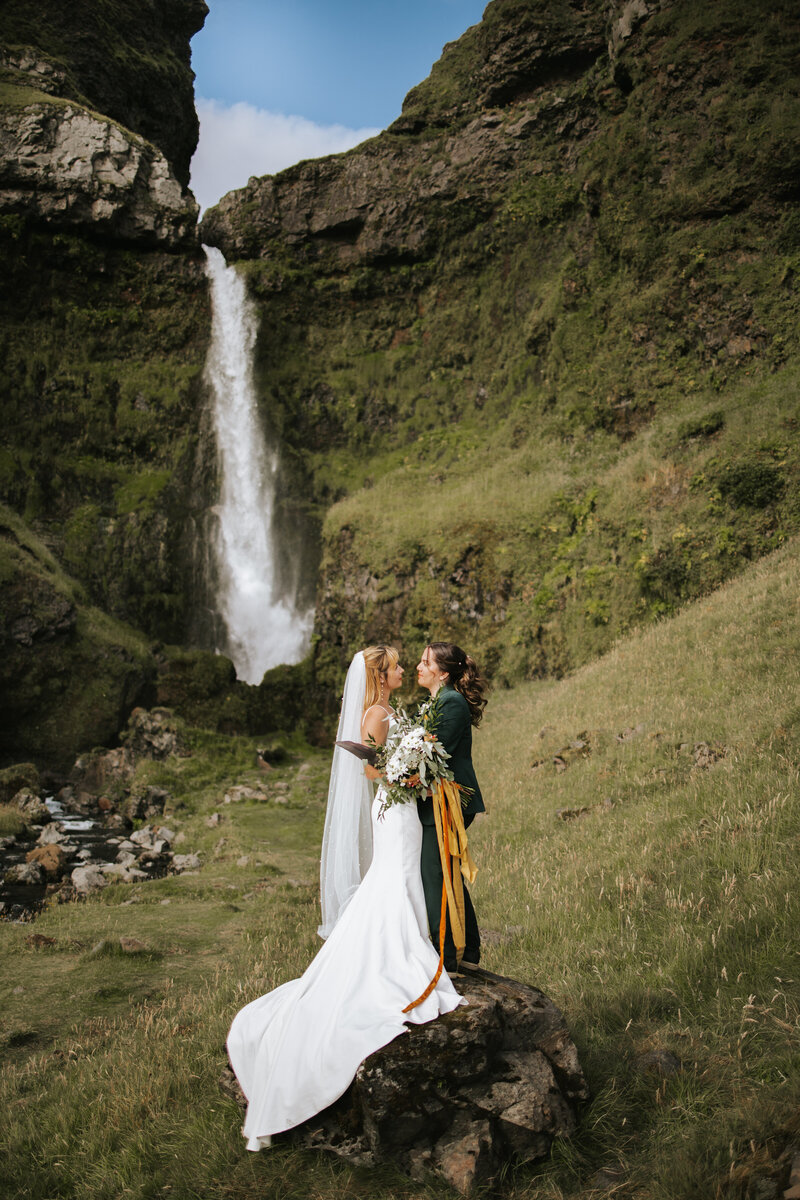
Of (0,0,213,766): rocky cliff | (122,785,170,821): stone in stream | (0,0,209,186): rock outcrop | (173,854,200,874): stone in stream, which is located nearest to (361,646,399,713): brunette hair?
(173,854,200,874): stone in stream

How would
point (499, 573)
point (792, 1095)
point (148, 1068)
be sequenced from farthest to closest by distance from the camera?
point (499, 573) → point (148, 1068) → point (792, 1095)

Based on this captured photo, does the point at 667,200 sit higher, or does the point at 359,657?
the point at 667,200

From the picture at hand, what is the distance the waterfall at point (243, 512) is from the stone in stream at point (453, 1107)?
27.8 m

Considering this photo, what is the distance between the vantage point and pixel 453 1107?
3.89m

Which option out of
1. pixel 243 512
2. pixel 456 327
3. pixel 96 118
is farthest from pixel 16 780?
pixel 96 118

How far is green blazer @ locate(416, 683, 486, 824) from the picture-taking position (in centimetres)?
517

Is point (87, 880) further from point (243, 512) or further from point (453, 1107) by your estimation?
point (243, 512)

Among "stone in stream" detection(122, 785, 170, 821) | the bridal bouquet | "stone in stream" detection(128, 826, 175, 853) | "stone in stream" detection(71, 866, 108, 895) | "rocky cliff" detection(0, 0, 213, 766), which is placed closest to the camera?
the bridal bouquet

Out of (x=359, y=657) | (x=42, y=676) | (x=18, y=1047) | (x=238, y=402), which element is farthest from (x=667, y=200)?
(x=18, y=1047)

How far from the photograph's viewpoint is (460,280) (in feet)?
120

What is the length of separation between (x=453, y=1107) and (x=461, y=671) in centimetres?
263

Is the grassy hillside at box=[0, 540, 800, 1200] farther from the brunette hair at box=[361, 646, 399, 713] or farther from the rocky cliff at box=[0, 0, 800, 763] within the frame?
the rocky cliff at box=[0, 0, 800, 763]

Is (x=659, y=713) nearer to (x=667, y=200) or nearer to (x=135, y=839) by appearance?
(x=135, y=839)

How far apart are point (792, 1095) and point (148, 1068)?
4.21m
